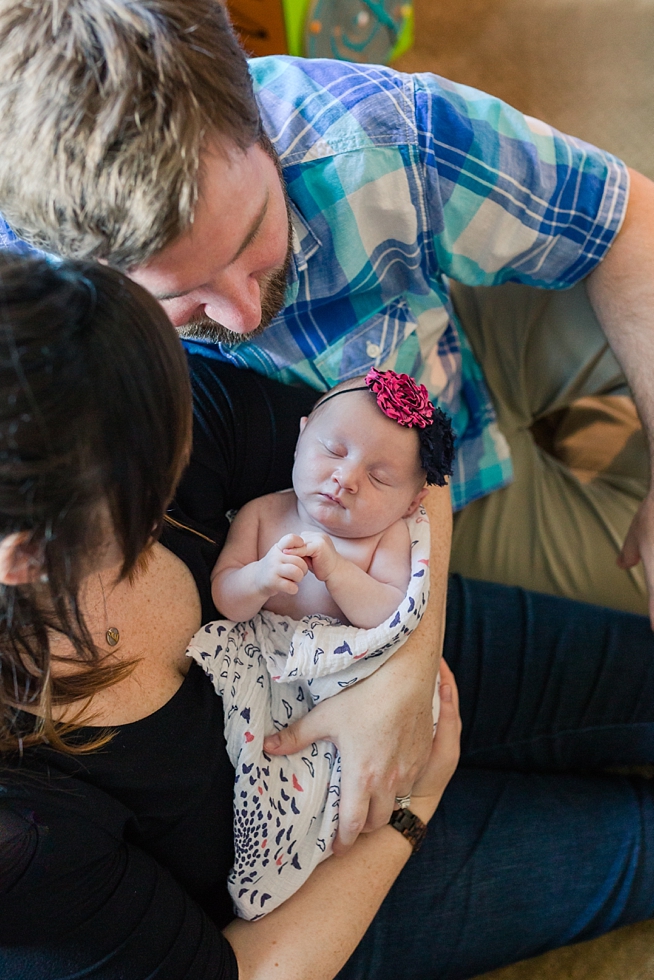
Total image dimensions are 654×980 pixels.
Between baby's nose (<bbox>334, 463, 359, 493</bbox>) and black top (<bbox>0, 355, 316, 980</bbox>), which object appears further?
baby's nose (<bbox>334, 463, 359, 493</bbox>)

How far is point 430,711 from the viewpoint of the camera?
0.99m

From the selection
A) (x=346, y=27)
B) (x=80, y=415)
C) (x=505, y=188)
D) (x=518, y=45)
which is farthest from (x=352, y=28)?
(x=80, y=415)

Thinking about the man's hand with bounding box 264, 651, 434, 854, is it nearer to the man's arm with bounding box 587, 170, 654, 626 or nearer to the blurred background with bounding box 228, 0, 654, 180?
the man's arm with bounding box 587, 170, 654, 626

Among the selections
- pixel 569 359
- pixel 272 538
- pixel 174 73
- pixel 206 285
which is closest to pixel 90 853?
pixel 272 538

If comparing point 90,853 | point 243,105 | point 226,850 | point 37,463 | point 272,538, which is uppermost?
point 243,105

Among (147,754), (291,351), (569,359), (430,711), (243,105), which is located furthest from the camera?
(569,359)

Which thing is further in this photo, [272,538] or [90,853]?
[272,538]

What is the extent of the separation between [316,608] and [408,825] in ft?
1.05

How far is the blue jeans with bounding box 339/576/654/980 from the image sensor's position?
3.36ft

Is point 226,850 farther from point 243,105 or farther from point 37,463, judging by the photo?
point 243,105

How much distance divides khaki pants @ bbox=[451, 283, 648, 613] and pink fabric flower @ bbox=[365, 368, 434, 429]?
18.4 inches

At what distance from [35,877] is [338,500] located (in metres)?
0.52

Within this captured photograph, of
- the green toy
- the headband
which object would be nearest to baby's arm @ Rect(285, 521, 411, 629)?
the headband

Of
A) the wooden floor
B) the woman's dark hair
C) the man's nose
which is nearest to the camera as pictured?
the woman's dark hair
